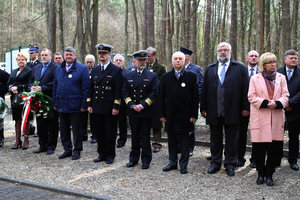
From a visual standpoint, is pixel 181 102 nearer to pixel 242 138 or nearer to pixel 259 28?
pixel 242 138

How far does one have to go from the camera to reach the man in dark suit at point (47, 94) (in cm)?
808

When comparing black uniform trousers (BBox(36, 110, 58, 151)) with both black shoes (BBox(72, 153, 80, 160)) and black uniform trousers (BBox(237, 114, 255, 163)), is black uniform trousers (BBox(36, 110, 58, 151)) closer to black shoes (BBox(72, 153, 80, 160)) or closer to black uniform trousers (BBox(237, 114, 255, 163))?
black shoes (BBox(72, 153, 80, 160))

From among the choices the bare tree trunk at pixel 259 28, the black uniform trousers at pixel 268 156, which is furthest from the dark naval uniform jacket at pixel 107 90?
the bare tree trunk at pixel 259 28

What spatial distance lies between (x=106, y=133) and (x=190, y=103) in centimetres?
202

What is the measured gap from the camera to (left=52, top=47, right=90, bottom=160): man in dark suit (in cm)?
735

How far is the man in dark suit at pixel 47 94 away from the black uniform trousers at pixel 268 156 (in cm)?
477

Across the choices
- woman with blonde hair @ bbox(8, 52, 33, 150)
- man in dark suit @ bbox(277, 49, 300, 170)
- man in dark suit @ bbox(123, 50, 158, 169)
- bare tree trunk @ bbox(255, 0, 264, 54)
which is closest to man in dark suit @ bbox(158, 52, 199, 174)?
man in dark suit @ bbox(123, 50, 158, 169)

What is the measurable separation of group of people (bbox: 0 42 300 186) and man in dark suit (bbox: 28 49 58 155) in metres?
0.36

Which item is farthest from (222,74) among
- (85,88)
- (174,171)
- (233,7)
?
(233,7)

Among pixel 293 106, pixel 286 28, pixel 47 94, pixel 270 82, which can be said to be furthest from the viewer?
pixel 286 28

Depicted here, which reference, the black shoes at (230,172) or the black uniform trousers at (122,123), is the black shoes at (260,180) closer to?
the black shoes at (230,172)

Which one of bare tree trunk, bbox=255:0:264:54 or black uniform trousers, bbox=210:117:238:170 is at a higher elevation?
bare tree trunk, bbox=255:0:264:54

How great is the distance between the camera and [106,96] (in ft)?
22.8

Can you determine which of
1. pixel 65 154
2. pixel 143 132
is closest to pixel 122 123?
pixel 65 154
